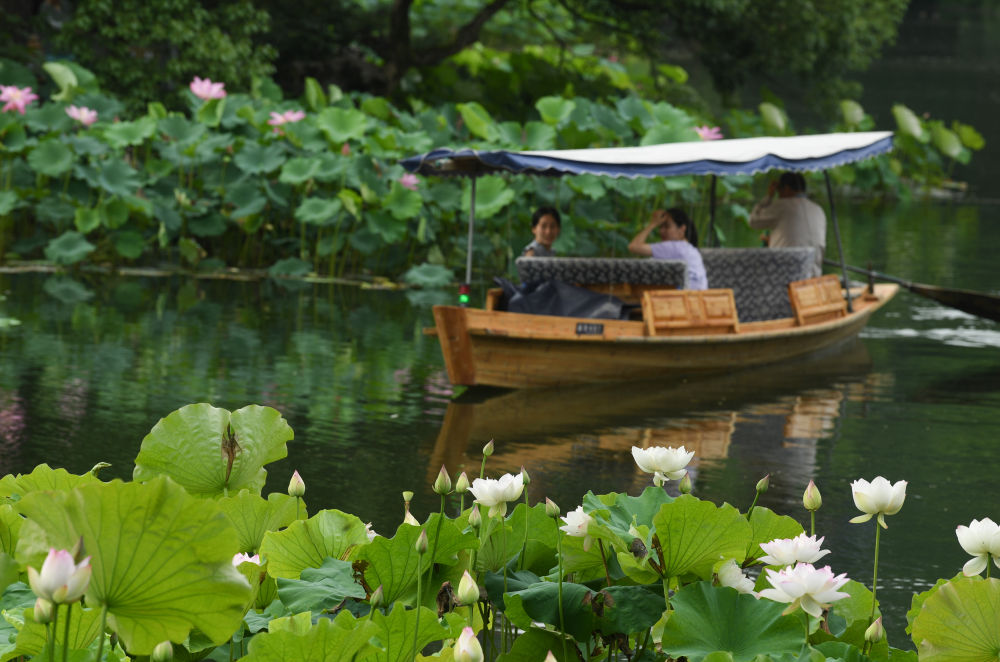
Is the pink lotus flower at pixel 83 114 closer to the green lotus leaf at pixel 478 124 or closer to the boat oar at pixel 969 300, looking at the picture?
the green lotus leaf at pixel 478 124

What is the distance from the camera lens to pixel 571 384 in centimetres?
956

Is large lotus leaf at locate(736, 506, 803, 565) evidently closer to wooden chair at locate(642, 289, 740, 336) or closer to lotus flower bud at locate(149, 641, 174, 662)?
lotus flower bud at locate(149, 641, 174, 662)

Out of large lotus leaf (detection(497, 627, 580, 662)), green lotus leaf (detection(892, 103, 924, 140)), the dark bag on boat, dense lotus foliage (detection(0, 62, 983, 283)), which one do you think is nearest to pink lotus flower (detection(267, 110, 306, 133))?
dense lotus foliage (detection(0, 62, 983, 283))

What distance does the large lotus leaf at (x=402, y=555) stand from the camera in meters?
2.53

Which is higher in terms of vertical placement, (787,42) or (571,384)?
(787,42)

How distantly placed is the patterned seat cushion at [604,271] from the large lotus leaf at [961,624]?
750 centimetres

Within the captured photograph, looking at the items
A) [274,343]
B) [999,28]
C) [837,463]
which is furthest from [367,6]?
[999,28]

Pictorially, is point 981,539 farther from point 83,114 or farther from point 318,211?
point 83,114

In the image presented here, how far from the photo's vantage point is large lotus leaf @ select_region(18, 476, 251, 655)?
1.87m

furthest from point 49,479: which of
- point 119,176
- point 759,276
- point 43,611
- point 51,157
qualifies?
point 51,157

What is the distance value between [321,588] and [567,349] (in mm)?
6838

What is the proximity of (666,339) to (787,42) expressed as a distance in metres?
15.1

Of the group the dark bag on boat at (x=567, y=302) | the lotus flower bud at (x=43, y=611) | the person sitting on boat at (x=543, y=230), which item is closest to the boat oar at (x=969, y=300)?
the person sitting on boat at (x=543, y=230)

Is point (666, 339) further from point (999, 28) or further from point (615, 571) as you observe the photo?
point (999, 28)
